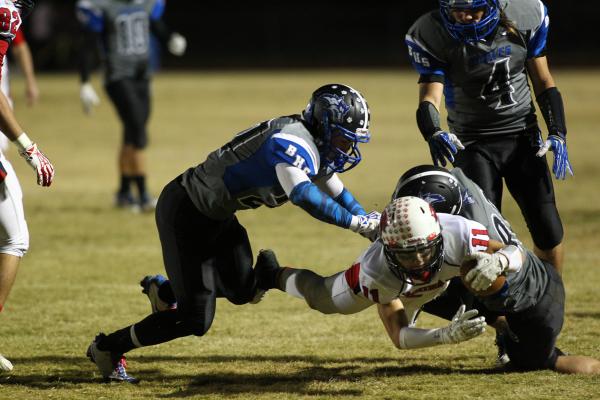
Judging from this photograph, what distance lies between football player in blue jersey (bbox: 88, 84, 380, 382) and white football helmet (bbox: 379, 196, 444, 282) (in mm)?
332

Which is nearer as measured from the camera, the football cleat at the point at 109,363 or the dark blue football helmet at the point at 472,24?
the football cleat at the point at 109,363

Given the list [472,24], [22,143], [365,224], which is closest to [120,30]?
[22,143]

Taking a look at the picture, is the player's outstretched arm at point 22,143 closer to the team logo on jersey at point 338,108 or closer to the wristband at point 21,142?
the wristband at point 21,142

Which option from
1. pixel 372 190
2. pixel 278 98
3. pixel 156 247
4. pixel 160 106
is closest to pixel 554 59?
pixel 278 98

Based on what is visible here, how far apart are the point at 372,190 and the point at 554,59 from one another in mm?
18430

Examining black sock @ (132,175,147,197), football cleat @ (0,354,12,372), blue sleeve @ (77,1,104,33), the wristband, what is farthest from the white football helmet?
blue sleeve @ (77,1,104,33)

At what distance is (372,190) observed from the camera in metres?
11.6

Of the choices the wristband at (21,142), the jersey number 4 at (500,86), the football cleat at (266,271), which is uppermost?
the jersey number 4 at (500,86)

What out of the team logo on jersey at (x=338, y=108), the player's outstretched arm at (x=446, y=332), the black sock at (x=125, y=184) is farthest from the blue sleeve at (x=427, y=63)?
the black sock at (x=125, y=184)

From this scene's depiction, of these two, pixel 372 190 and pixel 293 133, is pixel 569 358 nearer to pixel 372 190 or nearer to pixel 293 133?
pixel 293 133

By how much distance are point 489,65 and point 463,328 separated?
184cm

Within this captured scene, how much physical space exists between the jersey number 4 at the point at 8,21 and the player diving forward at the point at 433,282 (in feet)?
5.64

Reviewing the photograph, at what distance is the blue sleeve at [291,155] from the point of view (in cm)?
470

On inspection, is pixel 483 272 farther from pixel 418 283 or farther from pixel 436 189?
pixel 436 189
